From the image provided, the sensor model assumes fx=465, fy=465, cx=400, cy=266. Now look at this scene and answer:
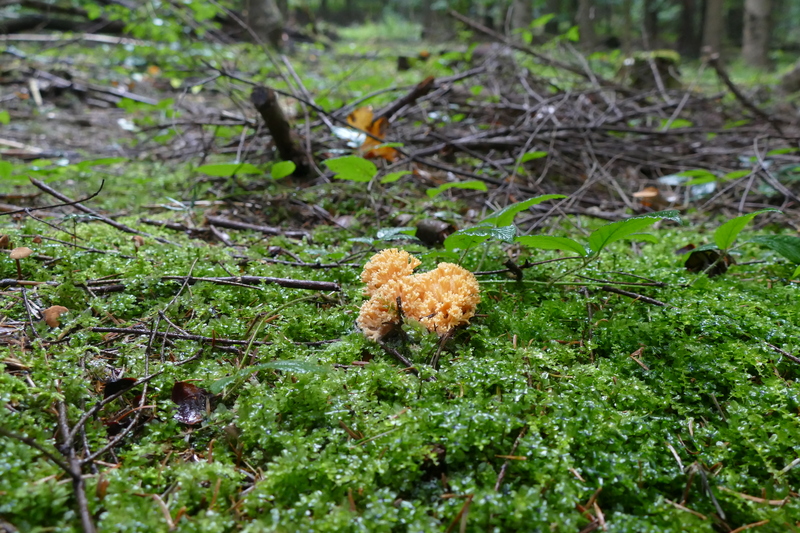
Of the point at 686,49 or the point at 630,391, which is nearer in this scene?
the point at 630,391

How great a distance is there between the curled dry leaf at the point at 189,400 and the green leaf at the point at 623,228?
5.98 feet

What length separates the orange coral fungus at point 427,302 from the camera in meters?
2.08

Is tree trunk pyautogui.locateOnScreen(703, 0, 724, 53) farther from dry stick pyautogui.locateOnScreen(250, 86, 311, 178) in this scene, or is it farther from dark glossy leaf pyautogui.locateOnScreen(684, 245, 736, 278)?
dry stick pyautogui.locateOnScreen(250, 86, 311, 178)

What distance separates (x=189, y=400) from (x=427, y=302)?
3.46 feet

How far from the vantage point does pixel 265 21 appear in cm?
1254

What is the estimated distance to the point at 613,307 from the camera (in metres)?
2.39

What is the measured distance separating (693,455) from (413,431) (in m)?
0.96

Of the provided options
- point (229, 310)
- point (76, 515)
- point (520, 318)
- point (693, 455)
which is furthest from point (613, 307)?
point (76, 515)

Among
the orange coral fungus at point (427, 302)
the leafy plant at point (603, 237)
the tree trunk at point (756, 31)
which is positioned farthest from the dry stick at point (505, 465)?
the tree trunk at point (756, 31)

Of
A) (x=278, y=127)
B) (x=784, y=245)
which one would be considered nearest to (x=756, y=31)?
(x=784, y=245)

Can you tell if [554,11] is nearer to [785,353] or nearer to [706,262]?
[706,262]

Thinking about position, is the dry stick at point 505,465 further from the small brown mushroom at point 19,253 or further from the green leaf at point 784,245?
the small brown mushroom at point 19,253

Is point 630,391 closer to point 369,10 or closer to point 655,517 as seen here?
point 655,517

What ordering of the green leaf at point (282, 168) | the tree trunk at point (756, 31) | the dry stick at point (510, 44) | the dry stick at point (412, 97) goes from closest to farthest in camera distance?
the green leaf at point (282, 168) → the dry stick at point (412, 97) → the dry stick at point (510, 44) → the tree trunk at point (756, 31)
